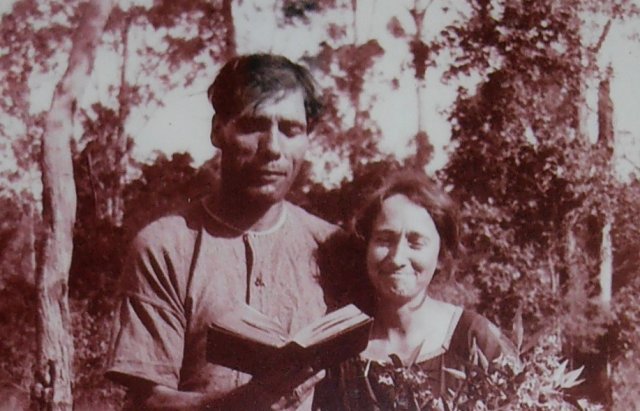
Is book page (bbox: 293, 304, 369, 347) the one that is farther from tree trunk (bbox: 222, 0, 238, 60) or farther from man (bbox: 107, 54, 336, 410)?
tree trunk (bbox: 222, 0, 238, 60)

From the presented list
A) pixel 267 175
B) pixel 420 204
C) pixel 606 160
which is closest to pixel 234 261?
pixel 267 175

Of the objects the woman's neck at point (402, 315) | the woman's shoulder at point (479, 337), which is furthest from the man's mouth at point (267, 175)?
the woman's shoulder at point (479, 337)

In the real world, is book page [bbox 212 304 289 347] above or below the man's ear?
below

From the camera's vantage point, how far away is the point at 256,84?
1948mm

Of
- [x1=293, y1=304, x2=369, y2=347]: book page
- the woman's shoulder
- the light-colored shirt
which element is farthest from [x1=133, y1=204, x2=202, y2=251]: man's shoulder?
the woman's shoulder

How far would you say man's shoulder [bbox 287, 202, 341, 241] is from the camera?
1.96 meters

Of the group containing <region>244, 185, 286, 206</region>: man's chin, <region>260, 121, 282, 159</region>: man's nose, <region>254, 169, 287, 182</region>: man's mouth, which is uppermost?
<region>260, 121, 282, 159</region>: man's nose

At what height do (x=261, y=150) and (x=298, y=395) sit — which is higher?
(x=261, y=150)

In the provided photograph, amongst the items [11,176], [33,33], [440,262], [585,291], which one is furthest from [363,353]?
[33,33]

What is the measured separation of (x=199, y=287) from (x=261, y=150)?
12.1 inches

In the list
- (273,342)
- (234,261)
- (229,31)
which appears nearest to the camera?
(273,342)

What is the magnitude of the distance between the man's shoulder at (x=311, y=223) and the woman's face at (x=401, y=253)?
90 mm

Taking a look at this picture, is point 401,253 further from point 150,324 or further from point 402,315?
point 150,324

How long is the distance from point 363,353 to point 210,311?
33 centimetres
